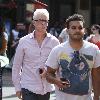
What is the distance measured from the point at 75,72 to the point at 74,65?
7 centimetres

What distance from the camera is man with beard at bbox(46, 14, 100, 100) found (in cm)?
500

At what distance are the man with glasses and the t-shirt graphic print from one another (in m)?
1.17

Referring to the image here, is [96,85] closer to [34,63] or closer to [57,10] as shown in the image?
[34,63]

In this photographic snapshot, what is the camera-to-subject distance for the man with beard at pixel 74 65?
197 inches

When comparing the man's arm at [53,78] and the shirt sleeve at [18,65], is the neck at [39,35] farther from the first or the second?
the man's arm at [53,78]

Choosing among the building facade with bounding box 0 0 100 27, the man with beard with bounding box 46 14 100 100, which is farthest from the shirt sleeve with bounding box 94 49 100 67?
the building facade with bounding box 0 0 100 27

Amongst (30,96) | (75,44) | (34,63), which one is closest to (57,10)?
(34,63)

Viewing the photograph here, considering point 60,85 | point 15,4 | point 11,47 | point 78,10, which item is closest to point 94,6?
point 78,10

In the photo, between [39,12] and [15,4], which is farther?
[15,4]

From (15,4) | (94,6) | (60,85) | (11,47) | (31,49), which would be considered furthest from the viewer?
(94,6)

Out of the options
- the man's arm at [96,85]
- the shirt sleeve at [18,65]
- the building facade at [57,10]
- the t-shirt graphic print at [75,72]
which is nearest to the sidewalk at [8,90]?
the building facade at [57,10]

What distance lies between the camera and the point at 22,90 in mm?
6305

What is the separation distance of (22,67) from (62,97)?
1.42 m

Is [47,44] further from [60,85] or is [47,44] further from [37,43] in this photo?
[60,85]
